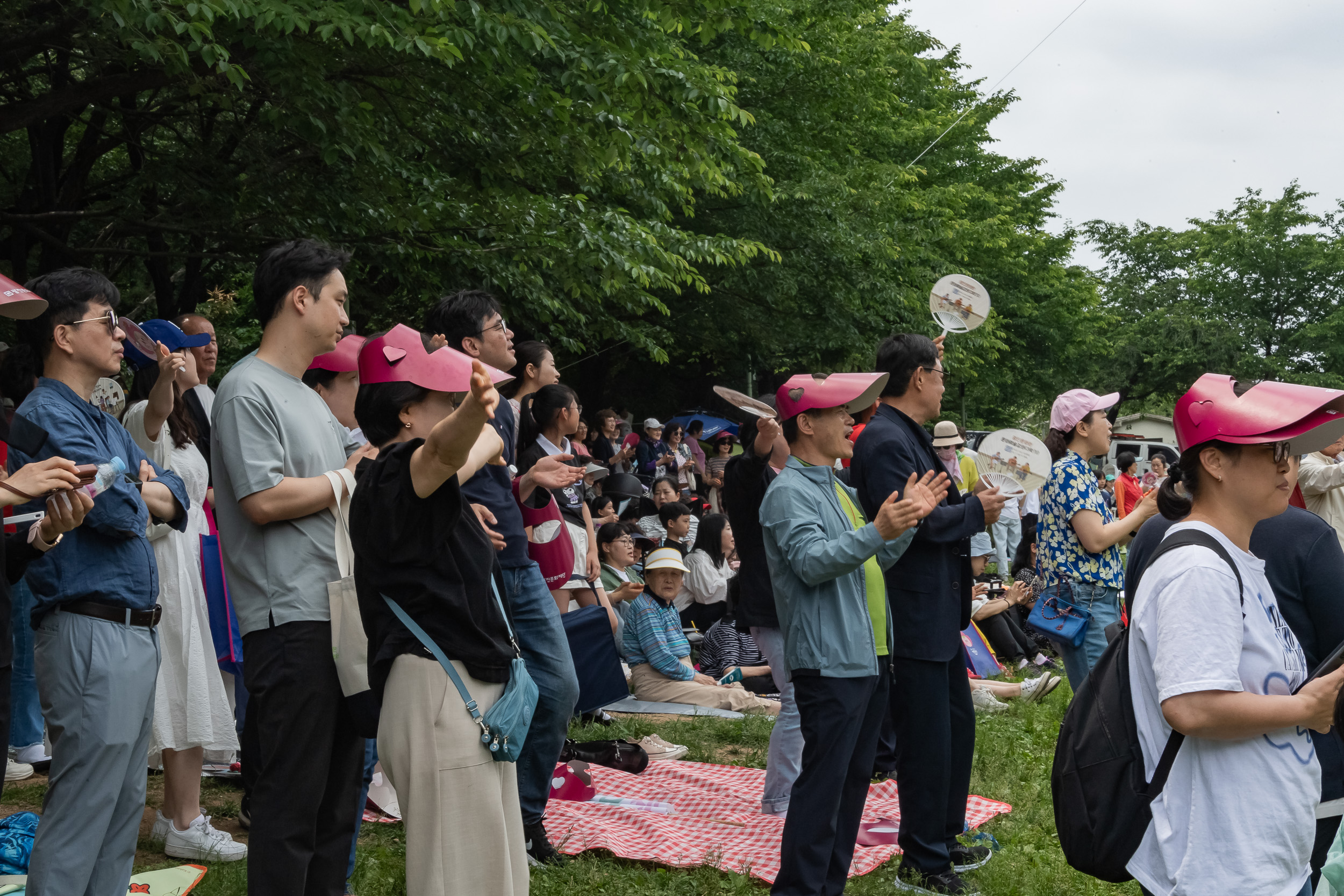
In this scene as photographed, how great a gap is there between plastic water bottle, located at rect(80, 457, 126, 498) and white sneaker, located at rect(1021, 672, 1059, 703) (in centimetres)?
697

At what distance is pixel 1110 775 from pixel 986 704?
6.23 metres

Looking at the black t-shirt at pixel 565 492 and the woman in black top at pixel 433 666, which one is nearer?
the woman in black top at pixel 433 666

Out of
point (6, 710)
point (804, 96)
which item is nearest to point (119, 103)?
point (6, 710)

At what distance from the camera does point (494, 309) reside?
4.59 metres

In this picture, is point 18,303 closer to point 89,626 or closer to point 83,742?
point 89,626

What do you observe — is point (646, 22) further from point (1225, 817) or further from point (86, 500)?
point (1225, 817)

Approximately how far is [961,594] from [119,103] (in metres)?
9.47

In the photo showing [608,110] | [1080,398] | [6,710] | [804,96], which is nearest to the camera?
[6,710]

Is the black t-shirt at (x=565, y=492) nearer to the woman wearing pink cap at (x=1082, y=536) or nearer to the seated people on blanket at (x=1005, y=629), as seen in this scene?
the woman wearing pink cap at (x=1082, y=536)

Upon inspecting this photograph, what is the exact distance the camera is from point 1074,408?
607cm

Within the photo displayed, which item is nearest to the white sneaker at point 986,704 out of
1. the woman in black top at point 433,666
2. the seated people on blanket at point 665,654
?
the seated people on blanket at point 665,654

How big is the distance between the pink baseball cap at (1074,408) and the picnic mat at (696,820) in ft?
6.32

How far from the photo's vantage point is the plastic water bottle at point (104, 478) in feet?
10.4

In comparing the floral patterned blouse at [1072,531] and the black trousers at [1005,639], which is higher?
the floral patterned blouse at [1072,531]
